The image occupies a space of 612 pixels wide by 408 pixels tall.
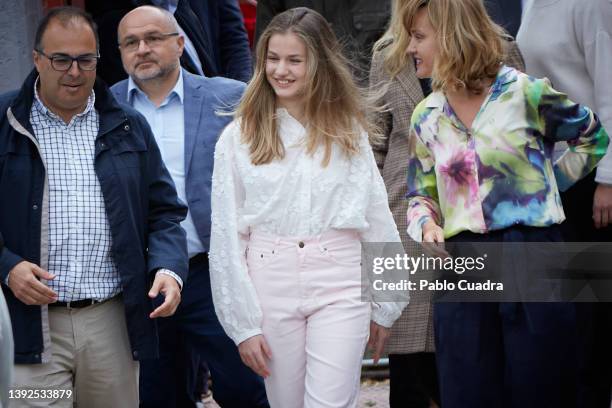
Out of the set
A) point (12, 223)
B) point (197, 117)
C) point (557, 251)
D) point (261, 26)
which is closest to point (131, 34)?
point (197, 117)

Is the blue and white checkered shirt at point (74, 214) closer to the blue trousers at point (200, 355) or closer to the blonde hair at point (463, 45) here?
the blue trousers at point (200, 355)

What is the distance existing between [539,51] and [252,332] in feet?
6.15

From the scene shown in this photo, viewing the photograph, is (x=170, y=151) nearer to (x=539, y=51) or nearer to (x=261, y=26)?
(x=261, y=26)

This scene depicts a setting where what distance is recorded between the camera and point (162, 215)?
551 cm

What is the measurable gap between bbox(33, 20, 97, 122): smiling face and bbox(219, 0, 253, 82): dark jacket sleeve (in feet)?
7.45

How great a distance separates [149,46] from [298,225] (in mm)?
1497

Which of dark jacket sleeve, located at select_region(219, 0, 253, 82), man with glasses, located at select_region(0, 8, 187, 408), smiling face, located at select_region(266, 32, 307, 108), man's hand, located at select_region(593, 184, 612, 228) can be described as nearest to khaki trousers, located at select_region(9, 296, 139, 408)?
man with glasses, located at select_region(0, 8, 187, 408)

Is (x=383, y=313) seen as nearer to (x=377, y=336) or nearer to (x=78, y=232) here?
(x=377, y=336)

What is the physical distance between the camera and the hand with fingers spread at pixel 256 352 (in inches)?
211

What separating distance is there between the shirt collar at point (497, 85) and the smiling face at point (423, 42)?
12cm

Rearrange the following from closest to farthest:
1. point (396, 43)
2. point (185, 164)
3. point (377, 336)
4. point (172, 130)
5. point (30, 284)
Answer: point (30, 284), point (377, 336), point (396, 43), point (185, 164), point (172, 130)

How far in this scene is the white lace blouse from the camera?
5.40 metres

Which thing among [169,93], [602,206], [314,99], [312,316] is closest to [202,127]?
[169,93]

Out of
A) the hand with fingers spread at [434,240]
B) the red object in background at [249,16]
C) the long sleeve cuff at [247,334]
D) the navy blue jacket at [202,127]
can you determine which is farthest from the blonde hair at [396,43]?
the red object in background at [249,16]
